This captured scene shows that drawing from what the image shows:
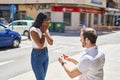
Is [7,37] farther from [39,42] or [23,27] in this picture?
[23,27]

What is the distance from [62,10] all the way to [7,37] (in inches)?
914

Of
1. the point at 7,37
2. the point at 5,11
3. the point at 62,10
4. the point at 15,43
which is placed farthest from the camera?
the point at 5,11

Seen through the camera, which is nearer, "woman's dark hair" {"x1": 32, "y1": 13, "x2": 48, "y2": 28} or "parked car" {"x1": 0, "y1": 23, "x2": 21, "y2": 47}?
"woman's dark hair" {"x1": 32, "y1": 13, "x2": 48, "y2": 28}

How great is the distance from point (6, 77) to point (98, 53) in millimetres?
5684

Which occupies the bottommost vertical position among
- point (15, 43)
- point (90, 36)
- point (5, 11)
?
point (15, 43)

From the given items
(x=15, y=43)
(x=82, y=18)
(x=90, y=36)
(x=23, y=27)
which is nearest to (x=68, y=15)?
(x=82, y=18)

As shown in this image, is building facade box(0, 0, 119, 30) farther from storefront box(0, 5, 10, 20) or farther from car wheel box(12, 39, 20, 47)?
car wheel box(12, 39, 20, 47)

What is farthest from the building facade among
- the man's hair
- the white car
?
the man's hair

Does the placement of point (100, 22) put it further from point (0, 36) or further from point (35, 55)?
point (35, 55)

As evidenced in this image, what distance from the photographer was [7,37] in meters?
16.4

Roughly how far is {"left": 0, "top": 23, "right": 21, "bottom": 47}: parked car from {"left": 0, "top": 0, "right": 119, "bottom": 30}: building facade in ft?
72.9

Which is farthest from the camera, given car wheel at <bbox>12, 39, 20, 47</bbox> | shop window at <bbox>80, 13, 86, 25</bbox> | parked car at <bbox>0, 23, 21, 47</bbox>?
shop window at <bbox>80, 13, 86, 25</bbox>

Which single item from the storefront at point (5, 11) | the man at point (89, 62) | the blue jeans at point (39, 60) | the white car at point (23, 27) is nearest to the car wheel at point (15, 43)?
the white car at point (23, 27)

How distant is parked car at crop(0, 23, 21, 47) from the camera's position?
16.1 metres
